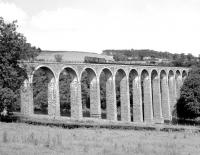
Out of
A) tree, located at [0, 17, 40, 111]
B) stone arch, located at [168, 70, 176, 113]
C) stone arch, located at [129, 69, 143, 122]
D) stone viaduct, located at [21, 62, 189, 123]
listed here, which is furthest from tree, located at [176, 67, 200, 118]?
tree, located at [0, 17, 40, 111]

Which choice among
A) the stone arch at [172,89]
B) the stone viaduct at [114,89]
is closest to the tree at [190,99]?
the stone arch at [172,89]

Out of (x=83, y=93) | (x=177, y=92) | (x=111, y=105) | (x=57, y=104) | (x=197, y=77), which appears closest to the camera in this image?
(x=57, y=104)

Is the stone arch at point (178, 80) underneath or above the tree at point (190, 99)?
above

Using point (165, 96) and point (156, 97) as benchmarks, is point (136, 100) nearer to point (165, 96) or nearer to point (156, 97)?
point (156, 97)

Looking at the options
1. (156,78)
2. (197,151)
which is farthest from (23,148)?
(156,78)

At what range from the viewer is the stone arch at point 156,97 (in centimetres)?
5837

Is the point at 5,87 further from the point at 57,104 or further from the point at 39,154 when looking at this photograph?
the point at 39,154

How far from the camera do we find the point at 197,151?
13.7 meters

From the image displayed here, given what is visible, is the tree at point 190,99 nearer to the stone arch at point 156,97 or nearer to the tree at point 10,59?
the stone arch at point 156,97

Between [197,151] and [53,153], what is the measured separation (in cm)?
628

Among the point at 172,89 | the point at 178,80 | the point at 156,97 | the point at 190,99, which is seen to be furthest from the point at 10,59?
the point at 178,80

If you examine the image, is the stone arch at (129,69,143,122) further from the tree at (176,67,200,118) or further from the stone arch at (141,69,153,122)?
the tree at (176,67,200,118)

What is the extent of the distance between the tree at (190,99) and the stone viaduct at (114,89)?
262cm

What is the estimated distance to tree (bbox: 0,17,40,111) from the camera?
82.8 ft
